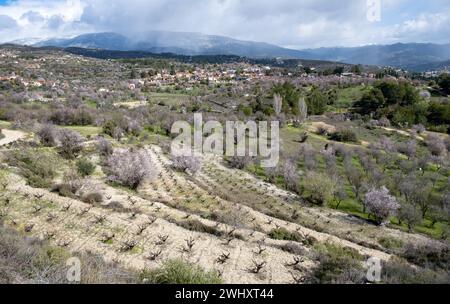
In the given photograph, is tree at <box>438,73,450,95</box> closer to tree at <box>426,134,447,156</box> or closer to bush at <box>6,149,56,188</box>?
tree at <box>426,134,447,156</box>

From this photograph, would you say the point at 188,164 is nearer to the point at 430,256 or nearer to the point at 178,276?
the point at 430,256

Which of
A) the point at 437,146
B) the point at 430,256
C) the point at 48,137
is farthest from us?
the point at 437,146

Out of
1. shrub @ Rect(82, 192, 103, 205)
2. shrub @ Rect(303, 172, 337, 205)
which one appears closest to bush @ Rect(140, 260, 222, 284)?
shrub @ Rect(82, 192, 103, 205)

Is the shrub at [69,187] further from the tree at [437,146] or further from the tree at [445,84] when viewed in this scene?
the tree at [445,84]

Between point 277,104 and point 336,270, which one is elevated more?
point 277,104

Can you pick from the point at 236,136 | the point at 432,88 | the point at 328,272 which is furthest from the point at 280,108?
the point at 328,272

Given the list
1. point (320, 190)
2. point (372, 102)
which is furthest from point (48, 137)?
point (372, 102)

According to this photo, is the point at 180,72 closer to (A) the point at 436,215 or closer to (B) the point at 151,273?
(A) the point at 436,215
